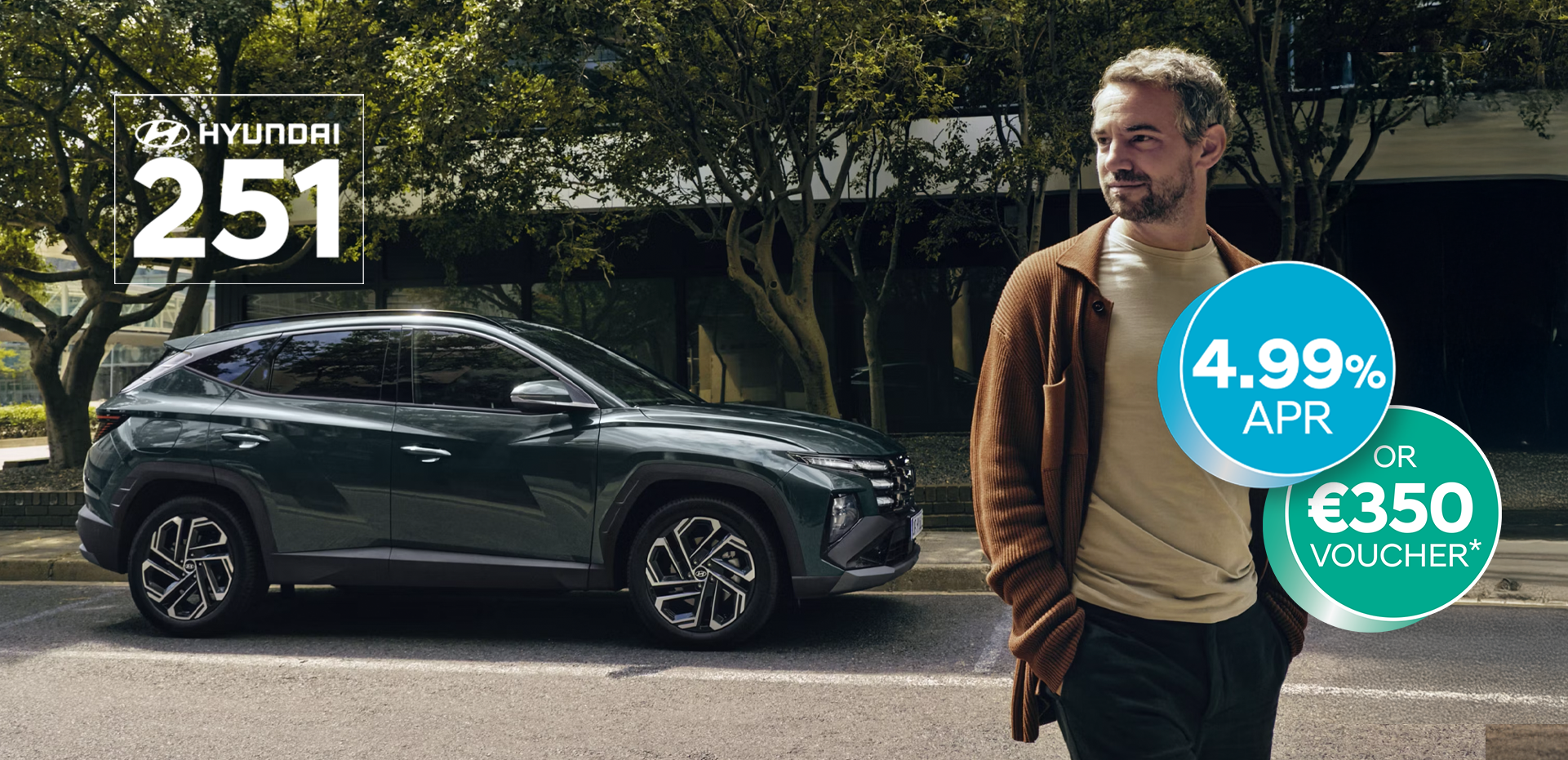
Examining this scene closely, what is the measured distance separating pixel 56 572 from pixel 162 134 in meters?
5.96

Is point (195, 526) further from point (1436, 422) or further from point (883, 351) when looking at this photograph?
point (883, 351)

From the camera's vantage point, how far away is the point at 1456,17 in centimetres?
1087

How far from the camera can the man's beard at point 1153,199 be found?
1979 mm

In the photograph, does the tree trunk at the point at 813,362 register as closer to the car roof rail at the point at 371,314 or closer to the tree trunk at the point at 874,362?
the tree trunk at the point at 874,362

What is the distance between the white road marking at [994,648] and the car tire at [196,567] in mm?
3902

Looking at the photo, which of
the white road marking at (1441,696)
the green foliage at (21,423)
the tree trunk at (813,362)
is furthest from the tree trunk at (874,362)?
the green foliage at (21,423)

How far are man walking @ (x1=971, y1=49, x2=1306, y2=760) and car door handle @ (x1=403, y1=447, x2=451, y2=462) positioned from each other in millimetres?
4815

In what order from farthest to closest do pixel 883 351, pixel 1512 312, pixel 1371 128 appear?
pixel 883 351
pixel 1512 312
pixel 1371 128

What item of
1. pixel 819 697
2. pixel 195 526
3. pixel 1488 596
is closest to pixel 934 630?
pixel 819 697

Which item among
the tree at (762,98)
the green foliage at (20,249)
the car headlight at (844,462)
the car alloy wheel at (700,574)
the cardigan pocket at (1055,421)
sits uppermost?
the tree at (762,98)

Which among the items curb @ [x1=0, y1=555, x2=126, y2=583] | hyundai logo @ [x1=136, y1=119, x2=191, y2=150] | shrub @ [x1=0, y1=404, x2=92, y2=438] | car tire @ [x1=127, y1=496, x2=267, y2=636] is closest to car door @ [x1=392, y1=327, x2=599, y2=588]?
car tire @ [x1=127, y1=496, x2=267, y2=636]

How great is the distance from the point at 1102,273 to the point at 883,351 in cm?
1353

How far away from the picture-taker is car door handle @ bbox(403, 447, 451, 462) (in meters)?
6.44

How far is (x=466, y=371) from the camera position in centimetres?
668
